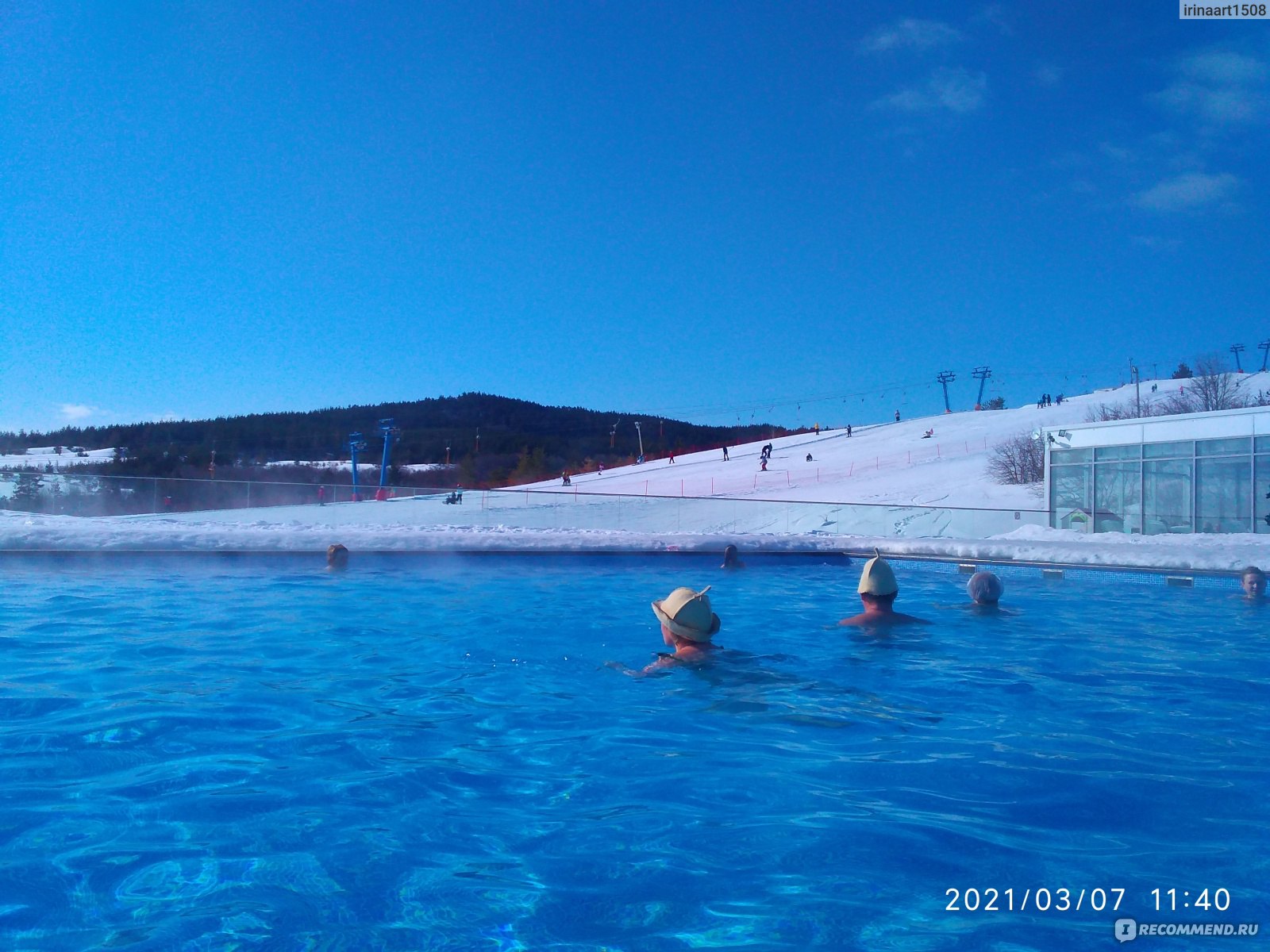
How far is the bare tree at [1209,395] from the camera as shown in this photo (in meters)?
45.7

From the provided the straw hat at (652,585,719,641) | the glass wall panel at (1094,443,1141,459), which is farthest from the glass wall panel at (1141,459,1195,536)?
the straw hat at (652,585,719,641)

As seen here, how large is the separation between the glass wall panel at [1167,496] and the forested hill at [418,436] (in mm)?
34364

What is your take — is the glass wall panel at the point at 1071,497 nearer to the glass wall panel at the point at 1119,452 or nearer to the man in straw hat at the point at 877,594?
the glass wall panel at the point at 1119,452

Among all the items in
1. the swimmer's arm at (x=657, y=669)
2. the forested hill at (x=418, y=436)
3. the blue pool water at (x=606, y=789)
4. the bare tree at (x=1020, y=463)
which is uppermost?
the forested hill at (x=418, y=436)

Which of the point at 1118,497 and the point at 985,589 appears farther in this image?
the point at 1118,497

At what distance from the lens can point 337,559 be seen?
12047 millimetres

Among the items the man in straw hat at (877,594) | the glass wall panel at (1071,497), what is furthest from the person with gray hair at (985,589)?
the glass wall panel at (1071,497)

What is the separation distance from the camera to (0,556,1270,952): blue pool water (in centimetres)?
251

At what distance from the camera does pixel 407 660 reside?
632cm

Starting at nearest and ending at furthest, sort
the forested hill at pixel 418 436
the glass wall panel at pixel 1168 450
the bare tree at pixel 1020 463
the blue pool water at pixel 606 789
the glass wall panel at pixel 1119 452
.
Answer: the blue pool water at pixel 606 789
the glass wall panel at pixel 1168 450
the glass wall panel at pixel 1119 452
the bare tree at pixel 1020 463
the forested hill at pixel 418 436

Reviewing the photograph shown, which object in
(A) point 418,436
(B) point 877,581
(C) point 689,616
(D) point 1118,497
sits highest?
(A) point 418,436

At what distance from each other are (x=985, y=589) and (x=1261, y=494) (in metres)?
12.4

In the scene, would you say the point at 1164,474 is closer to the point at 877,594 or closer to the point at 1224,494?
the point at 1224,494

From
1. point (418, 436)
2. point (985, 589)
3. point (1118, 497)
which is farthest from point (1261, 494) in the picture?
point (418, 436)
